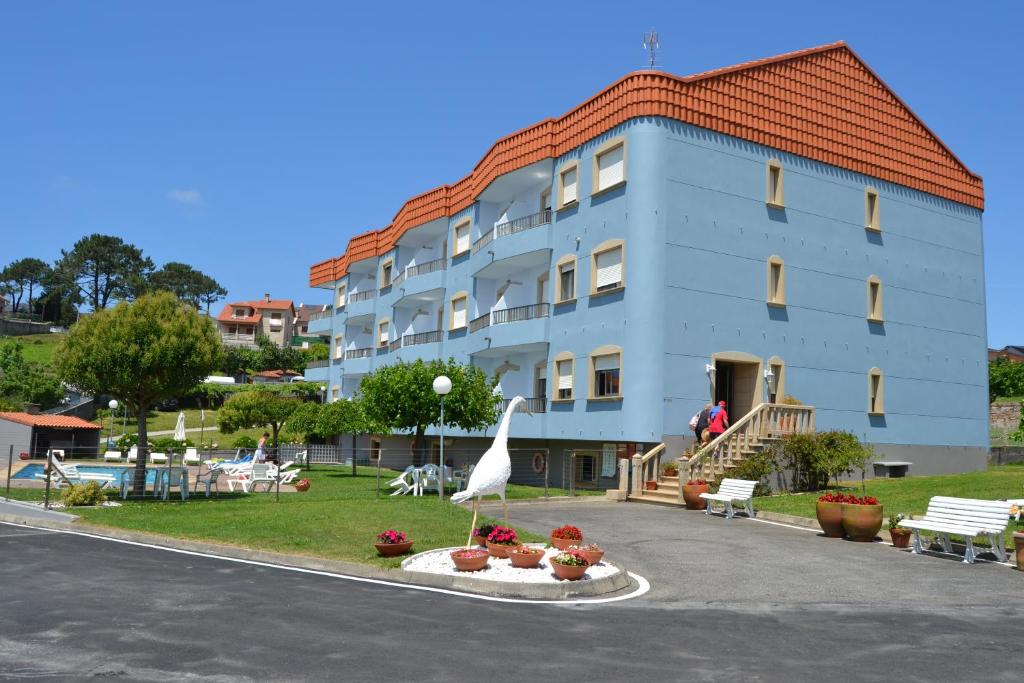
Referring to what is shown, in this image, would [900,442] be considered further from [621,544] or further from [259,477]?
[259,477]

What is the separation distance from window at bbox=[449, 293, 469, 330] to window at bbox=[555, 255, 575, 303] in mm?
7649

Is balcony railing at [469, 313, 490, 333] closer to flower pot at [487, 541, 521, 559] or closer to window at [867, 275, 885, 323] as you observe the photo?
window at [867, 275, 885, 323]

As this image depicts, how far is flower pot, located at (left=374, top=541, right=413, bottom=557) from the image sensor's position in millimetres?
13383

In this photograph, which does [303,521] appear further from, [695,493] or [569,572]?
[695,493]

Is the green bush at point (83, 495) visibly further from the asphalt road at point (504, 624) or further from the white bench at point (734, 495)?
the white bench at point (734, 495)

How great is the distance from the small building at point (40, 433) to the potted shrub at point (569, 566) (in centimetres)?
3155

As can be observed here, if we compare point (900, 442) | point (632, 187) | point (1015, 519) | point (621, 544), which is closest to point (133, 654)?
point (621, 544)

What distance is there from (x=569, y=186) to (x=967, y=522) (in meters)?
19.5

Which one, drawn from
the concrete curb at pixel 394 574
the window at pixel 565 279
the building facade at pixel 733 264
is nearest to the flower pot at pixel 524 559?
the concrete curb at pixel 394 574

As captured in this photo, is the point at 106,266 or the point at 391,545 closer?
the point at 391,545

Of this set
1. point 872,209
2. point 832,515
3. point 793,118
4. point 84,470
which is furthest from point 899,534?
point 84,470

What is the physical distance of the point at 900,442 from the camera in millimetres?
32531

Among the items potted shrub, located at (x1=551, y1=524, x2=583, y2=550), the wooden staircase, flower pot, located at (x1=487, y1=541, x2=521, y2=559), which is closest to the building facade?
the wooden staircase

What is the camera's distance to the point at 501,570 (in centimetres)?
1237
